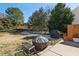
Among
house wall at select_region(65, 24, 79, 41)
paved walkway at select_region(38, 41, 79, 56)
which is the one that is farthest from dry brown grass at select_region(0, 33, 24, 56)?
house wall at select_region(65, 24, 79, 41)

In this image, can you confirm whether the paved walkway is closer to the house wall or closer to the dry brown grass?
the house wall

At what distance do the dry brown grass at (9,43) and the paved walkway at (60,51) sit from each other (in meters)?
0.40

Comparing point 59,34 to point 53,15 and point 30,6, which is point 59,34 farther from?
point 30,6

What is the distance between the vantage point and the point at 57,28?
341cm

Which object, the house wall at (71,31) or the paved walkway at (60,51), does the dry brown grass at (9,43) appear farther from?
the house wall at (71,31)

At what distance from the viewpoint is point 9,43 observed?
3387mm

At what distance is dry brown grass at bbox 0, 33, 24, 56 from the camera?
11.0ft

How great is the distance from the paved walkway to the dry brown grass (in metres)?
0.40

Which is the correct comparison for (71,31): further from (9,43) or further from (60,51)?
(9,43)

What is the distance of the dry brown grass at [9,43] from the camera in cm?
336

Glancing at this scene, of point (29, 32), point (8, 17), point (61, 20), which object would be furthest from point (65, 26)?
point (8, 17)

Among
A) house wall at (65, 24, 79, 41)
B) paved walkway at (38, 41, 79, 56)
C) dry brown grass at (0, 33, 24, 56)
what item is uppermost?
house wall at (65, 24, 79, 41)

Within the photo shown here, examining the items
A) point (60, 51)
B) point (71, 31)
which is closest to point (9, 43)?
point (60, 51)

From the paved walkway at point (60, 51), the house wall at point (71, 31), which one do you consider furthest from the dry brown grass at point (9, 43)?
the house wall at point (71, 31)
